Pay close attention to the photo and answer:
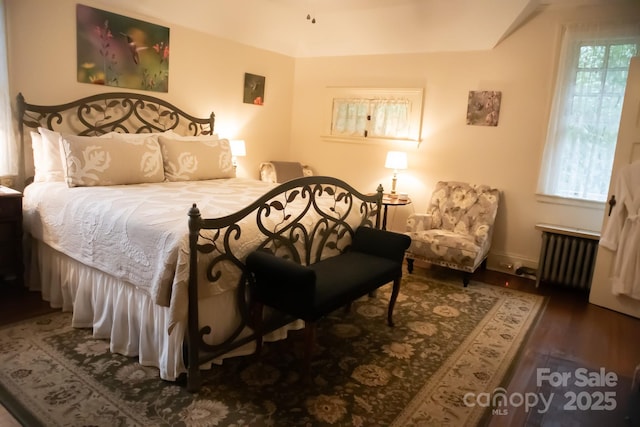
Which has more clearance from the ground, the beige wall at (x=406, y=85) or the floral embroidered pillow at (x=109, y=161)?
the beige wall at (x=406, y=85)

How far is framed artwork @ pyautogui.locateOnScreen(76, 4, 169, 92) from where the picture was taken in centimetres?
346

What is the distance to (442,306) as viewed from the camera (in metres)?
3.43

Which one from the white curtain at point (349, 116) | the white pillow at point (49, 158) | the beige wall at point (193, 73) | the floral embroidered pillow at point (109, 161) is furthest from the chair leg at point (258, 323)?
the white curtain at point (349, 116)

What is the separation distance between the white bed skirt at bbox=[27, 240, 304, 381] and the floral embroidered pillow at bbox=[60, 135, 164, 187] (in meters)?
0.55

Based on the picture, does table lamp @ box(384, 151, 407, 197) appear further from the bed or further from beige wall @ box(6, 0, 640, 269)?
the bed

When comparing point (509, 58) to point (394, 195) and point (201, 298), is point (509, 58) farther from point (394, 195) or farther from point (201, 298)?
point (201, 298)

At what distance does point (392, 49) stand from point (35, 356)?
4.30 meters

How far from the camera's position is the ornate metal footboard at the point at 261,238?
6.77ft

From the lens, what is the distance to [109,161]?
3072 mm

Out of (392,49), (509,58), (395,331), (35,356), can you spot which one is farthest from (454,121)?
(35,356)

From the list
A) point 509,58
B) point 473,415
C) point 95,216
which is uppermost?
point 509,58

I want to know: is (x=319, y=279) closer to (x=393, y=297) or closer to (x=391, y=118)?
(x=393, y=297)

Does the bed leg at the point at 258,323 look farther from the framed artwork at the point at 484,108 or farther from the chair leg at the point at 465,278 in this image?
the framed artwork at the point at 484,108

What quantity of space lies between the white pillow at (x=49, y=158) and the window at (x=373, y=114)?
312cm
